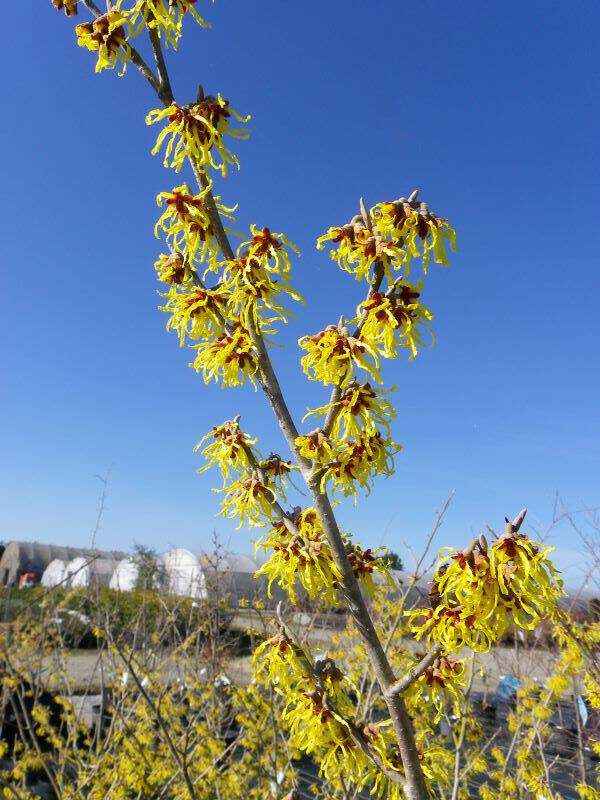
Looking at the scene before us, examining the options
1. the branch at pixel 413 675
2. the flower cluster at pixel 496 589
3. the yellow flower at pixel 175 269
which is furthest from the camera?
the yellow flower at pixel 175 269

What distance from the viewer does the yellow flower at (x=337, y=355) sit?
1.73 metres

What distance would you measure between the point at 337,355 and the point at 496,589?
2.61ft

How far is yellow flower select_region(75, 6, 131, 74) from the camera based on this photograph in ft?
6.68

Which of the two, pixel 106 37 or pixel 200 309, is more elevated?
pixel 106 37

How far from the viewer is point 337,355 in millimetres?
1724

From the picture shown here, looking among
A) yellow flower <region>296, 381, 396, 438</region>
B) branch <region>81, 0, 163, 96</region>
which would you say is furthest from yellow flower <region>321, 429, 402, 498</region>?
branch <region>81, 0, 163, 96</region>

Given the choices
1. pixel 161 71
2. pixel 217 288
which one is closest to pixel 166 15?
pixel 161 71

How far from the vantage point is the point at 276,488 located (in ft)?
6.60

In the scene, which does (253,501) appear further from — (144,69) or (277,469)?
(144,69)

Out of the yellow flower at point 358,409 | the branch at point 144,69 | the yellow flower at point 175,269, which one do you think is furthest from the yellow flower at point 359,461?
the branch at point 144,69

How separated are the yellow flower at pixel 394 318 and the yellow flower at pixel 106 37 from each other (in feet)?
4.47

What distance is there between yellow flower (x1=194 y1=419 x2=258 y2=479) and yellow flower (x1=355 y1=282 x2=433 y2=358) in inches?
24.9

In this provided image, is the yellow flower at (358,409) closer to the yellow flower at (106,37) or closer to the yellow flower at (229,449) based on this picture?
the yellow flower at (229,449)

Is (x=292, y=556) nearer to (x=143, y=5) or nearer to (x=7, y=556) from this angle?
(x=143, y=5)
